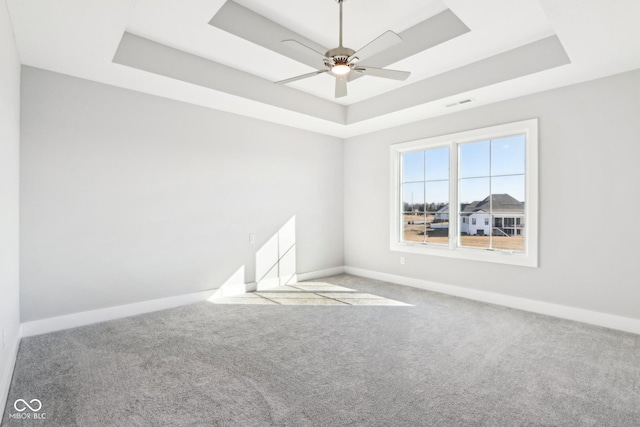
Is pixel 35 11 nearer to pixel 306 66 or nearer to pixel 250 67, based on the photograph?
pixel 250 67

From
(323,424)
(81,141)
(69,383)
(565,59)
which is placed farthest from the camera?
(81,141)

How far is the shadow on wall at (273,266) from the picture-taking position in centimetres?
462

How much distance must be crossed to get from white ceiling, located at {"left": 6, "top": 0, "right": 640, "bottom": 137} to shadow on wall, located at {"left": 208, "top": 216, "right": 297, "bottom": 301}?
193 cm

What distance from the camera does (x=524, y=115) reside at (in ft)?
12.8

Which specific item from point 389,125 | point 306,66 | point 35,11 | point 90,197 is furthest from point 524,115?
point 90,197

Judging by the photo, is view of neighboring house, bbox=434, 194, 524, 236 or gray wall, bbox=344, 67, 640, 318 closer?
gray wall, bbox=344, 67, 640, 318

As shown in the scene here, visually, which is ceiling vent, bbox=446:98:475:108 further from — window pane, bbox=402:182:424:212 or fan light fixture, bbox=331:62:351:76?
fan light fixture, bbox=331:62:351:76

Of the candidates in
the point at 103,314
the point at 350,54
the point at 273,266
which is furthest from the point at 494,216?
the point at 103,314

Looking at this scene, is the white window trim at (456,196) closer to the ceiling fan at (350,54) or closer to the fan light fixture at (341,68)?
the ceiling fan at (350,54)

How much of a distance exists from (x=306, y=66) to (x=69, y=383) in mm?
3648

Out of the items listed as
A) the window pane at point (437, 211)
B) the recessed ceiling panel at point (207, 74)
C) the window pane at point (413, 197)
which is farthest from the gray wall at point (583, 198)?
the recessed ceiling panel at point (207, 74)

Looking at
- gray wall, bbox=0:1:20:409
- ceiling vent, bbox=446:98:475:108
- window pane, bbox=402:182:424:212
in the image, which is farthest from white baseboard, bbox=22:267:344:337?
ceiling vent, bbox=446:98:475:108

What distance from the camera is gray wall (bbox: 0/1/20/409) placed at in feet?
6.91

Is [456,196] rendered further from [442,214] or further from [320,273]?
[320,273]
